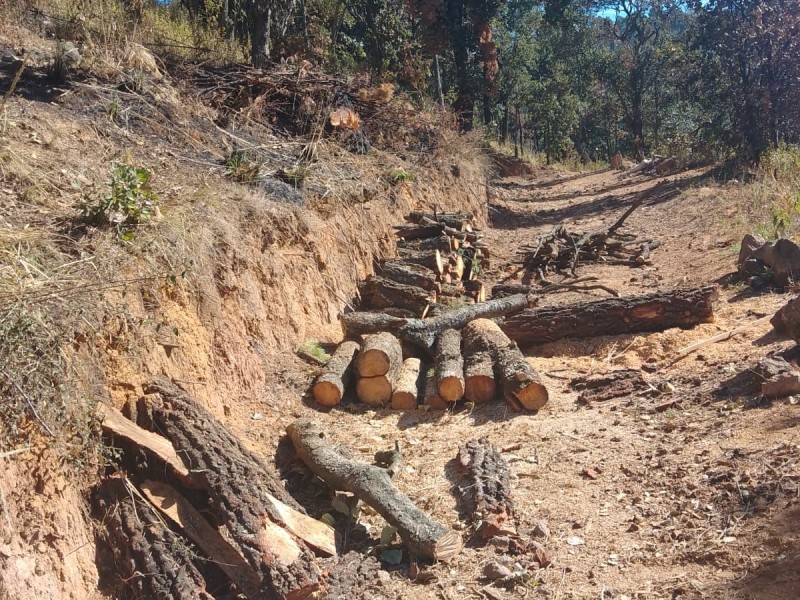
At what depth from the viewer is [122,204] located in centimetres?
488

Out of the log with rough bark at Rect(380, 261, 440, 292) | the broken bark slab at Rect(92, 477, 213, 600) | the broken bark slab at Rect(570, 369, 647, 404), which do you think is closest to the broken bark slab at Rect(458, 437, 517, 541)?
the broken bark slab at Rect(570, 369, 647, 404)

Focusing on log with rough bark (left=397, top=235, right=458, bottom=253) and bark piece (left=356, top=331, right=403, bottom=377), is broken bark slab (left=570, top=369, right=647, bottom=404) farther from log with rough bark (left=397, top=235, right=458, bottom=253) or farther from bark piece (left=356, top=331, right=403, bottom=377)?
log with rough bark (left=397, top=235, right=458, bottom=253)

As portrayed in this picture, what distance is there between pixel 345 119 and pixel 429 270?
331 cm

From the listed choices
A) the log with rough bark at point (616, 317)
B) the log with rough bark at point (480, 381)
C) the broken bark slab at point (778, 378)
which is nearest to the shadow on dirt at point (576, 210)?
the log with rough bark at point (616, 317)

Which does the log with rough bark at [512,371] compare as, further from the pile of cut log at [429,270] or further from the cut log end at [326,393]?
the cut log end at [326,393]

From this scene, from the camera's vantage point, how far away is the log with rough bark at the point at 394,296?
7492mm

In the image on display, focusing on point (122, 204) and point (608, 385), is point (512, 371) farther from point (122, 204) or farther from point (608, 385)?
point (122, 204)

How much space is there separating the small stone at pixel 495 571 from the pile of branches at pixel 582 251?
6441 mm

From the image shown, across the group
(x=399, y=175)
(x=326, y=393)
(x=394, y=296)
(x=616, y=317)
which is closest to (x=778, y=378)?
(x=616, y=317)

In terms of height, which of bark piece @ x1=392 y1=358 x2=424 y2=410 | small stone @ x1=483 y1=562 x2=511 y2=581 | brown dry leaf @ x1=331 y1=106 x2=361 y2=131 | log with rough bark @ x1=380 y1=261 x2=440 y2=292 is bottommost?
small stone @ x1=483 y1=562 x2=511 y2=581

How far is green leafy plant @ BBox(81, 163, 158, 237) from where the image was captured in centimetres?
479

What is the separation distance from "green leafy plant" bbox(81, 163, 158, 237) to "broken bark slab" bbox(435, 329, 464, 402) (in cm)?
267

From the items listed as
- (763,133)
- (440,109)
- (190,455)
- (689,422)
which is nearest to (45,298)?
(190,455)

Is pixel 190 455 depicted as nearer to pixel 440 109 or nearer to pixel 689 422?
pixel 689 422
